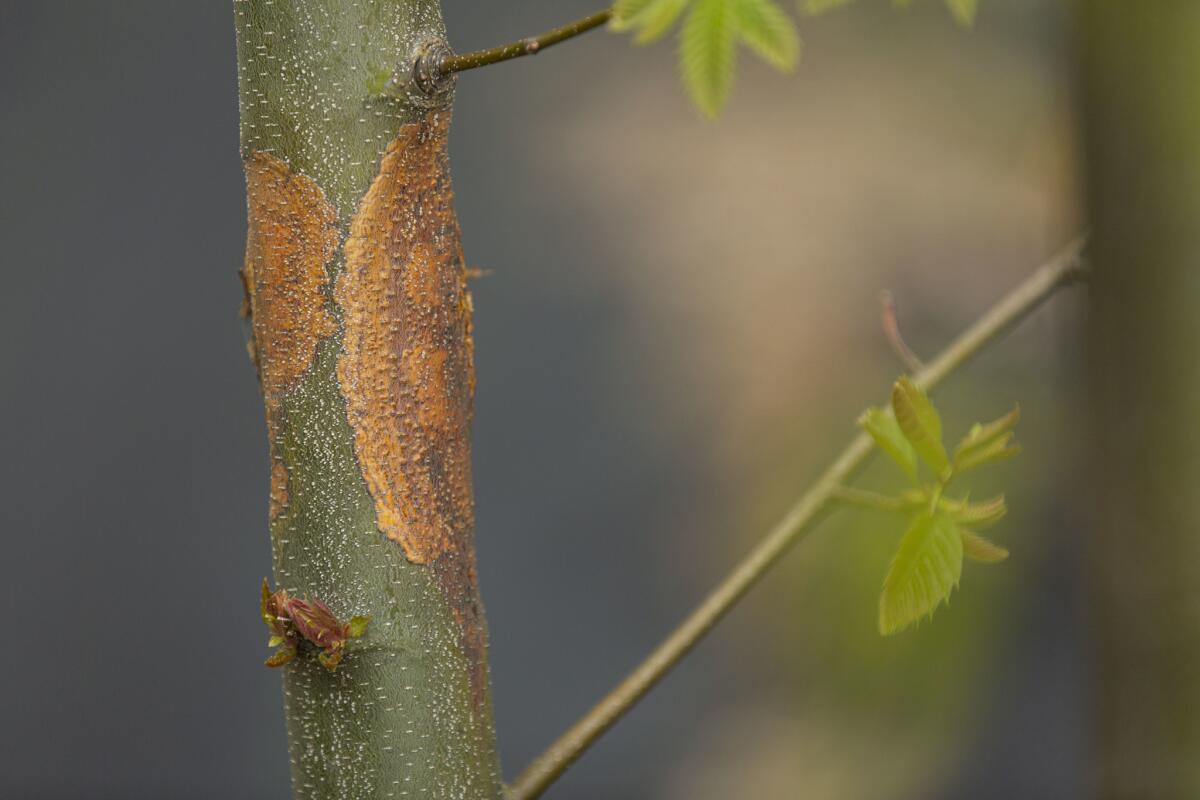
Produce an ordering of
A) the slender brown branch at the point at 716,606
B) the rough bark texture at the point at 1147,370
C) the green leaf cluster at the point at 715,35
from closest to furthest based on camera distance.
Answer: the rough bark texture at the point at 1147,370 → the green leaf cluster at the point at 715,35 → the slender brown branch at the point at 716,606

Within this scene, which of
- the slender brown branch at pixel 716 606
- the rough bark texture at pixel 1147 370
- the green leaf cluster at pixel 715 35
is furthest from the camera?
the slender brown branch at pixel 716 606

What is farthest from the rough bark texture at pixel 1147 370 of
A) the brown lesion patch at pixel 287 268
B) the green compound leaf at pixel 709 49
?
the brown lesion patch at pixel 287 268

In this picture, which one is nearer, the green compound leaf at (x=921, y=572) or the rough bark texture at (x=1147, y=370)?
the rough bark texture at (x=1147, y=370)

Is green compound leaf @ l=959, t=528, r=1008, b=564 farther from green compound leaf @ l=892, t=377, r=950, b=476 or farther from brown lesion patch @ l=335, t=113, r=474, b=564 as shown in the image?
brown lesion patch @ l=335, t=113, r=474, b=564

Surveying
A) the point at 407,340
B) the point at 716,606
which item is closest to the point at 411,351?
the point at 407,340

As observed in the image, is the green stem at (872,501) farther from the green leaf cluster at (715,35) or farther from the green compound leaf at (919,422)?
the green leaf cluster at (715,35)

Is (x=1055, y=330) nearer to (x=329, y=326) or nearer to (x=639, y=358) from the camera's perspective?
(x=639, y=358)

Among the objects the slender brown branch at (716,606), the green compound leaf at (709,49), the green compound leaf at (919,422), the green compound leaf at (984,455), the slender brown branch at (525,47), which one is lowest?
the slender brown branch at (716,606)
